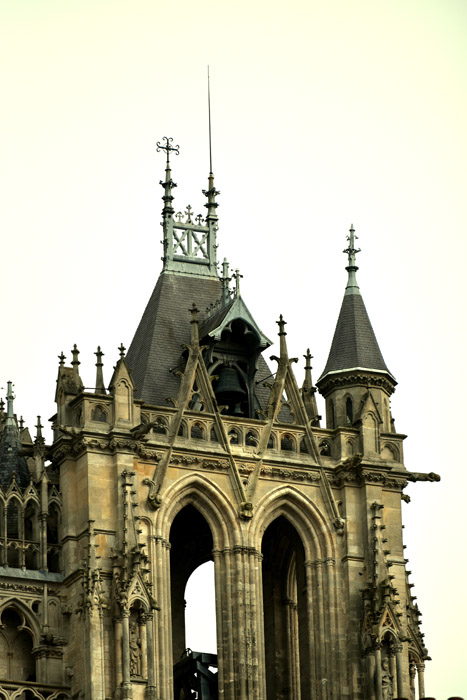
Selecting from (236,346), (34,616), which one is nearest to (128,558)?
(34,616)

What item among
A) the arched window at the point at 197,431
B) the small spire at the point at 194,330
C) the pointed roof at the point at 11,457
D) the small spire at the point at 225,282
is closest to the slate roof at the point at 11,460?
the pointed roof at the point at 11,457

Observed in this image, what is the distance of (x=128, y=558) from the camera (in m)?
63.4

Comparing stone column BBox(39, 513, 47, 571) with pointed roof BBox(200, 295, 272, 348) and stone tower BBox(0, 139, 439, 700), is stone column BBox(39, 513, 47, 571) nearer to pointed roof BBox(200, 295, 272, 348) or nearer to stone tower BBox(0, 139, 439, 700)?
stone tower BBox(0, 139, 439, 700)

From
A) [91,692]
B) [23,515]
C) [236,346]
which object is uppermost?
[236,346]

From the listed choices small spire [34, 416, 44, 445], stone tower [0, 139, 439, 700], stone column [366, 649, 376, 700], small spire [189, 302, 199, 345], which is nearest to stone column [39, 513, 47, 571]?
stone tower [0, 139, 439, 700]

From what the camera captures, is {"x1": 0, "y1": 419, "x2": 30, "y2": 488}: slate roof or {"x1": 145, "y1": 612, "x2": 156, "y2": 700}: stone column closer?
{"x1": 145, "y1": 612, "x2": 156, "y2": 700}: stone column

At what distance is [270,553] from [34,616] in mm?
6682

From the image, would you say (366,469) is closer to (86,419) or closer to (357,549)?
(357,549)

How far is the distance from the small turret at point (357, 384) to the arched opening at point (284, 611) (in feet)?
8.47

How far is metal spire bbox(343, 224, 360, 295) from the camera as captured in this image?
69938 millimetres

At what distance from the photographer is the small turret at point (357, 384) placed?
222 ft

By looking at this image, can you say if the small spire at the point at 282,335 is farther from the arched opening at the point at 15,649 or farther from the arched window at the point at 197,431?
the arched opening at the point at 15,649

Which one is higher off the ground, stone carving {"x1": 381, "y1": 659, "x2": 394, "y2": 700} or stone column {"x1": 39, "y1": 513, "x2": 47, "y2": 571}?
stone column {"x1": 39, "y1": 513, "x2": 47, "y2": 571}

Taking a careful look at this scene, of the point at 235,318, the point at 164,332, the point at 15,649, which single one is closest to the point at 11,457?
the point at 164,332
